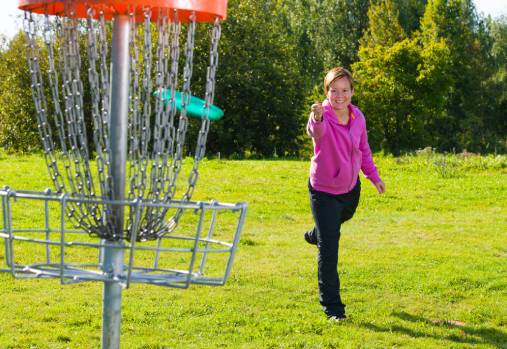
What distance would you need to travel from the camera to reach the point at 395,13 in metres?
53.4

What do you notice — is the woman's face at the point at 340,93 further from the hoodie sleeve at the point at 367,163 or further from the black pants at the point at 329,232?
the black pants at the point at 329,232

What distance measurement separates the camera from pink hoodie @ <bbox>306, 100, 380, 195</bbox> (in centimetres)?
678

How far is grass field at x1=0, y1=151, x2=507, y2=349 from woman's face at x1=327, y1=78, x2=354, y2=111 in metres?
1.76

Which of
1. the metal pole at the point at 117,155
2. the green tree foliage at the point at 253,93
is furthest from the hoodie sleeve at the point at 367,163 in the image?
the green tree foliage at the point at 253,93

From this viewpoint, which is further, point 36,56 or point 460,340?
point 460,340

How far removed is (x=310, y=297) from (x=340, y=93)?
2.18 meters

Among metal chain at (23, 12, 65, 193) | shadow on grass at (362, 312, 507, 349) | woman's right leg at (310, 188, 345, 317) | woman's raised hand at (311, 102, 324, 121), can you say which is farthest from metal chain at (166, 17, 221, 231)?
shadow on grass at (362, 312, 507, 349)

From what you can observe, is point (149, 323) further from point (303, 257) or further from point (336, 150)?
point (303, 257)

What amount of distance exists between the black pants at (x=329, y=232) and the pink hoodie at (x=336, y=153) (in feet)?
0.26

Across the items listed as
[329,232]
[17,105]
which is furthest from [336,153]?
[17,105]

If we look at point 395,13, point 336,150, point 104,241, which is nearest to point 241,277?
point 336,150

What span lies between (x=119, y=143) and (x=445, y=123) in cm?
5379

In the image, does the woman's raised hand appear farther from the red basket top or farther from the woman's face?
the red basket top

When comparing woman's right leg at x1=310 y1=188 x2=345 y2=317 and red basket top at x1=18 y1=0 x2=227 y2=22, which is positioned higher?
red basket top at x1=18 y1=0 x2=227 y2=22
